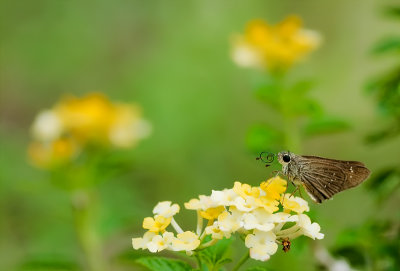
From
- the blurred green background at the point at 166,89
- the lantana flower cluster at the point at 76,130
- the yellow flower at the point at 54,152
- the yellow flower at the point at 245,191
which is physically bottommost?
the yellow flower at the point at 245,191

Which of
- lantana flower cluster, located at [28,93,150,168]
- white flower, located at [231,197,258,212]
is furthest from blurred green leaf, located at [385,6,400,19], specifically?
lantana flower cluster, located at [28,93,150,168]

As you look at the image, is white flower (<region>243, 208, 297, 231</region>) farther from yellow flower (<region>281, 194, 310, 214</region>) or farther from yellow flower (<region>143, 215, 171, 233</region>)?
yellow flower (<region>143, 215, 171, 233</region>)

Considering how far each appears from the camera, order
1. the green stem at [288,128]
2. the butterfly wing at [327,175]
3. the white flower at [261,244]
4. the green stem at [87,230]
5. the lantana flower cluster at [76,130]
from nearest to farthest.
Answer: the white flower at [261,244]
the butterfly wing at [327,175]
the green stem at [288,128]
the green stem at [87,230]
the lantana flower cluster at [76,130]

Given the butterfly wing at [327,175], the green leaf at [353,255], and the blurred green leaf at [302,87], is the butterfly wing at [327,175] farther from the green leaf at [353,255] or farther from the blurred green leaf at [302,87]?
the blurred green leaf at [302,87]

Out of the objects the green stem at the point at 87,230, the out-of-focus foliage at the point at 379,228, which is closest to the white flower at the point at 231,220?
the out-of-focus foliage at the point at 379,228

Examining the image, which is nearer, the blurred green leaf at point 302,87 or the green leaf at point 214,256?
the green leaf at point 214,256

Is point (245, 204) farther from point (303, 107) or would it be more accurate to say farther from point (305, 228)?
point (303, 107)
